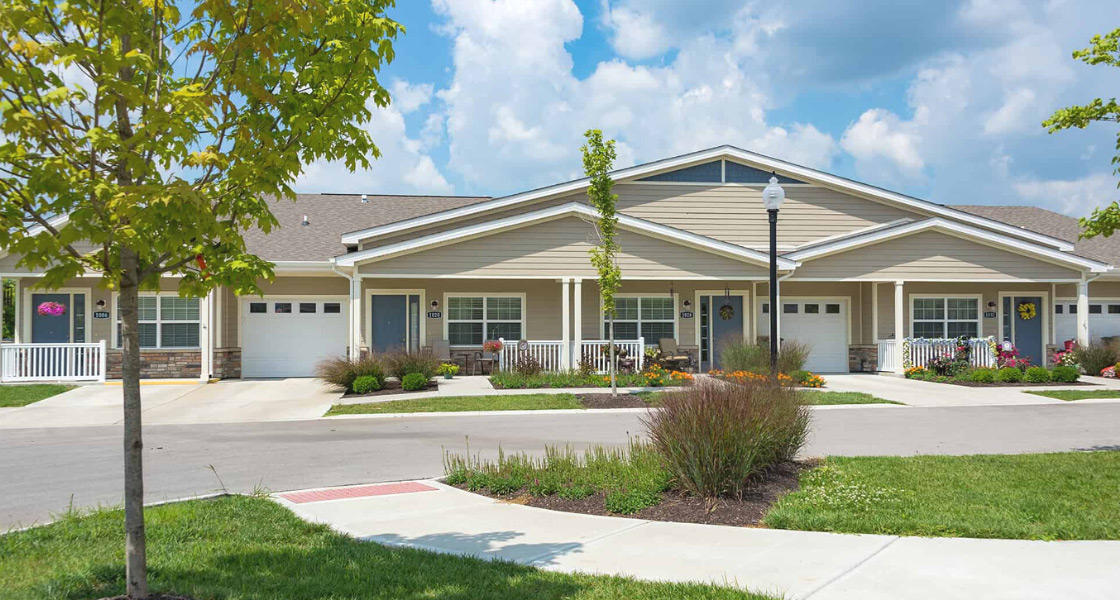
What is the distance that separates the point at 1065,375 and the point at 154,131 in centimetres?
2180

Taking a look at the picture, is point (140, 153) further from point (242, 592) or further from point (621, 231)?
point (621, 231)

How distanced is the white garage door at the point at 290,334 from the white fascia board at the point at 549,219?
10.7 ft

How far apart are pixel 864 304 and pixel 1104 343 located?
22.9ft

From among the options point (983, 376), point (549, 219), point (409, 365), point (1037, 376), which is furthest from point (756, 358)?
point (409, 365)

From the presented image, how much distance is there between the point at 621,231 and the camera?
68.5 ft

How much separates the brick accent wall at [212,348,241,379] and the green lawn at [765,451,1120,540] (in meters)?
17.3

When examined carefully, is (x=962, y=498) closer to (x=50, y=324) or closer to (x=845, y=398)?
(x=845, y=398)

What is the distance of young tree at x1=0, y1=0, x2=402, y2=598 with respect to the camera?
4230mm

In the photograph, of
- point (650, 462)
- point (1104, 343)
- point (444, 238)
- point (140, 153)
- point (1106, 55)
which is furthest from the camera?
point (1104, 343)

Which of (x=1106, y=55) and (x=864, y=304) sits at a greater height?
(x=1106, y=55)

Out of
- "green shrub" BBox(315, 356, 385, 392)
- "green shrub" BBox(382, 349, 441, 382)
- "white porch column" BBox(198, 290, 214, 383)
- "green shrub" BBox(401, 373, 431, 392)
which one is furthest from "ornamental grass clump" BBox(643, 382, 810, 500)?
"white porch column" BBox(198, 290, 214, 383)

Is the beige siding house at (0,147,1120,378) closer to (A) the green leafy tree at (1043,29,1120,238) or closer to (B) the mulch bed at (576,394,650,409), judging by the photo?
(B) the mulch bed at (576,394,650,409)

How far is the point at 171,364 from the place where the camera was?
21.4 m

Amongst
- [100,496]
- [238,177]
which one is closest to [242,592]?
[238,177]
